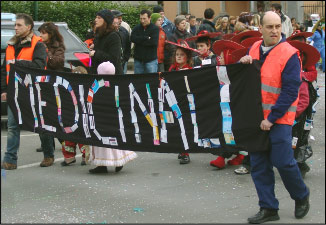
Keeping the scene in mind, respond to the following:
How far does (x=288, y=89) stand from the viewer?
5.86 metres

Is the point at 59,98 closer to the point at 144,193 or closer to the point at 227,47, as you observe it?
the point at 144,193

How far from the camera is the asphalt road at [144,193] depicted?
21.4 feet

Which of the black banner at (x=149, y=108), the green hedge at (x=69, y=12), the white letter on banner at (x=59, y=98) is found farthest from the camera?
the green hedge at (x=69, y=12)

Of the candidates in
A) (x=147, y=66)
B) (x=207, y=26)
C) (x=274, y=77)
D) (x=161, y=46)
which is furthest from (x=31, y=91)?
(x=207, y=26)

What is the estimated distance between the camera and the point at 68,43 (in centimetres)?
1277

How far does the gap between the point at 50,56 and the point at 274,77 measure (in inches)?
157

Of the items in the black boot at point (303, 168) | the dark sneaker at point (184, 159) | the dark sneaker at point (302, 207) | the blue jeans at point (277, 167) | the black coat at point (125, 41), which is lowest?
the dark sneaker at point (184, 159)

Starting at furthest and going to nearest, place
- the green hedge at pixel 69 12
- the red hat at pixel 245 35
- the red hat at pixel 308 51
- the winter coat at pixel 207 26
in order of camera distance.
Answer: the green hedge at pixel 69 12 → the winter coat at pixel 207 26 → the red hat at pixel 245 35 → the red hat at pixel 308 51

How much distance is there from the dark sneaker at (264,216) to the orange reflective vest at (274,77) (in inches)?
31.7

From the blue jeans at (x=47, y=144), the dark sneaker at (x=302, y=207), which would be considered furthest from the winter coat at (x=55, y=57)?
the dark sneaker at (x=302, y=207)

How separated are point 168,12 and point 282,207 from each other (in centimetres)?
2744

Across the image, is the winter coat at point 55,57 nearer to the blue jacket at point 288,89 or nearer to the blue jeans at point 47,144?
the blue jeans at point 47,144

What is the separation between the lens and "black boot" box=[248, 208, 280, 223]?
6148 mm

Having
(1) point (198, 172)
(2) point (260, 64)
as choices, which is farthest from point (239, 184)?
(2) point (260, 64)
